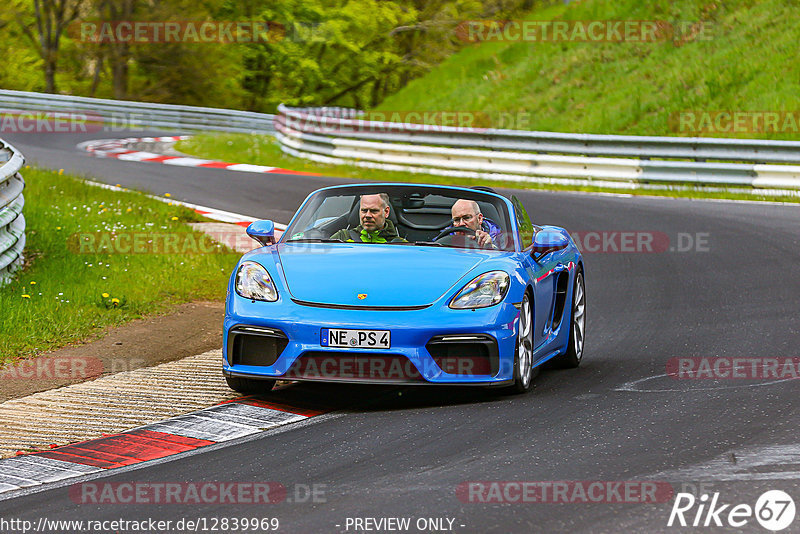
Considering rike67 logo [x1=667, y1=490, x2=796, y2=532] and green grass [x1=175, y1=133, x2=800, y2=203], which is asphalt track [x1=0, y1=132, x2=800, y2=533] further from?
green grass [x1=175, y1=133, x2=800, y2=203]

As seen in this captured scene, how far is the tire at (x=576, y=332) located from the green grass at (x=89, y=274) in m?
3.61

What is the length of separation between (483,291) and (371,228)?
4.17 feet

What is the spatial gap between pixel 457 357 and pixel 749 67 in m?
20.6

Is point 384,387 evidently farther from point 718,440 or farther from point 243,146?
point 243,146

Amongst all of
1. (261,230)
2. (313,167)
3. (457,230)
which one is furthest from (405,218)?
(313,167)

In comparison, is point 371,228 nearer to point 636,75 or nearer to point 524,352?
point 524,352

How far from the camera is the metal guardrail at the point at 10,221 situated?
34.9 feet

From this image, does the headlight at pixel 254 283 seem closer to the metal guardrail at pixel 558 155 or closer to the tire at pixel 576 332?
the tire at pixel 576 332

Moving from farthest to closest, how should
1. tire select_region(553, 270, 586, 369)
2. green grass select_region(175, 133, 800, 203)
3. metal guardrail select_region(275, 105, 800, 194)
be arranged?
green grass select_region(175, 133, 800, 203) < metal guardrail select_region(275, 105, 800, 194) < tire select_region(553, 270, 586, 369)

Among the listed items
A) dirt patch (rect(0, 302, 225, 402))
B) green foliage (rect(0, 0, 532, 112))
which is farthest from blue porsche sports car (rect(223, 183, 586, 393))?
green foliage (rect(0, 0, 532, 112))

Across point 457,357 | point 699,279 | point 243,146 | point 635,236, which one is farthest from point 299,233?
point 243,146

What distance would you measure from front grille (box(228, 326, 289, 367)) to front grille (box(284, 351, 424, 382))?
0.16m

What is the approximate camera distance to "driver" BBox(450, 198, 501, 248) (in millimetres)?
7891

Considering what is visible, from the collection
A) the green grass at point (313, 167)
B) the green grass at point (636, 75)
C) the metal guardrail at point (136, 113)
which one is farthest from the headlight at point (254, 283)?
the metal guardrail at point (136, 113)
